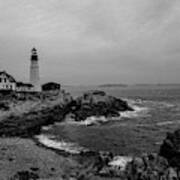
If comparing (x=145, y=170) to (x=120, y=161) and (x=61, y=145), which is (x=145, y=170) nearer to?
(x=120, y=161)

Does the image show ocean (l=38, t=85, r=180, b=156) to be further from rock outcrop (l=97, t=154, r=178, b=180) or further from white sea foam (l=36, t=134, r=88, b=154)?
rock outcrop (l=97, t=154, r=178, b=180)

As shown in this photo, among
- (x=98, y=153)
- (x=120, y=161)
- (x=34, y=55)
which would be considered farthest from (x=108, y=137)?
(x=34, y=55)

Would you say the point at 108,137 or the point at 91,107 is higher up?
the point at 91,107

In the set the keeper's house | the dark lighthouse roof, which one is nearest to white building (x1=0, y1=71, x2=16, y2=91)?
the keeper's house

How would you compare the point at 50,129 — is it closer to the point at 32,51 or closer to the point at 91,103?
the point at 91,103

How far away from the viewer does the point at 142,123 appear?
41594mm

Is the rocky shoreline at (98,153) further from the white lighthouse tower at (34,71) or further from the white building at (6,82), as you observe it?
the white building at (6,82)

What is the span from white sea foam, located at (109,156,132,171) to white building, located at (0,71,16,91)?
33.8 m

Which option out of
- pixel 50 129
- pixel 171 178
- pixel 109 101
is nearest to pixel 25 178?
pixel 171 178

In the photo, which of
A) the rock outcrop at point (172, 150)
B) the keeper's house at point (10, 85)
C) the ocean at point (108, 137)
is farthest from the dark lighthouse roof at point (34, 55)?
the rock outcrop at point (172, 150)

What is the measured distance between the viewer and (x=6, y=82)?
1954 inches

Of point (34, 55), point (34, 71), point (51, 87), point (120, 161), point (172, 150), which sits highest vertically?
point (34, 55)

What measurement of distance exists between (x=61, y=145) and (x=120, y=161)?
27.5 feet

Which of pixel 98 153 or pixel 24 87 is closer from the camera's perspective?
pixel 98 153
